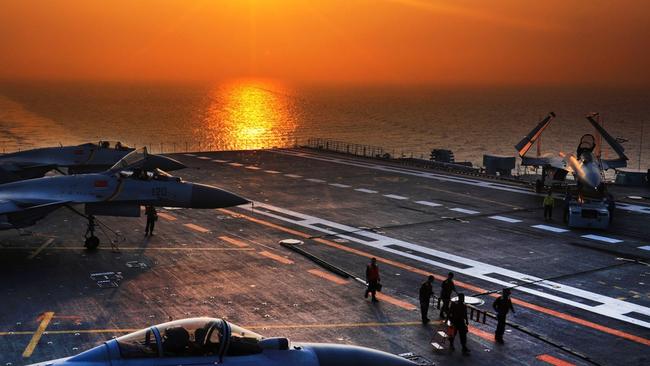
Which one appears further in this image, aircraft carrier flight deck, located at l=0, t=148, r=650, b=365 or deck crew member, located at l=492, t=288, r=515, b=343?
aircraft carrier flight deck, located at l=0, t=148, r=650, b=365

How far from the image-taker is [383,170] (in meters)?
53.7

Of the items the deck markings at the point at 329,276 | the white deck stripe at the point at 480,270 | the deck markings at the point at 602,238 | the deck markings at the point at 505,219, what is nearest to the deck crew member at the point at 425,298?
the deck markings at the point at 329,276

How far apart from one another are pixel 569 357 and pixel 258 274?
1120 centimetres

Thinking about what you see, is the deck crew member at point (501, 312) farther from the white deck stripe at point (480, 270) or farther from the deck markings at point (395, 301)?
the white deck stripe at point (480, 270)

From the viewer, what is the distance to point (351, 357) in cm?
1084

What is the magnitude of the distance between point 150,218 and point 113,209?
11.7 feet

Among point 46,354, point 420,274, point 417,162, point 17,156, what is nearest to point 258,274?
point 420,274

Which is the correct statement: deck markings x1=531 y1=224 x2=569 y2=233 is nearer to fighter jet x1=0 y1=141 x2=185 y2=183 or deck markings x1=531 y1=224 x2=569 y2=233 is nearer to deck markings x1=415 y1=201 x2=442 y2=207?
deck markings x1=415 y1=201 x2=442 y2=207

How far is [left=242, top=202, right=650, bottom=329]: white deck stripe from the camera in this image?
803 inches

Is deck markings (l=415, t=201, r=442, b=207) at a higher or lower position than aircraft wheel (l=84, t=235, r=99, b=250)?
higher

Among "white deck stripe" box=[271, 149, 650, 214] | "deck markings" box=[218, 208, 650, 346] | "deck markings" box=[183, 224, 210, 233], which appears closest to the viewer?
"deck markings" box=[218, 208, 650, 346]

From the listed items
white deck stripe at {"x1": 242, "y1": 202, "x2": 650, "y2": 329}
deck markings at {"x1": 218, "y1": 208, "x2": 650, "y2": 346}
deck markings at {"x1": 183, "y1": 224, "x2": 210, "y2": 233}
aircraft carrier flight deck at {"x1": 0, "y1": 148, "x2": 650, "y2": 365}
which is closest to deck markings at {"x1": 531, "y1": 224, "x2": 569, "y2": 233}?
aircraft carrier flight deck at {"x1": 0, "y1": 148, "x2": 650, "y2": 365}

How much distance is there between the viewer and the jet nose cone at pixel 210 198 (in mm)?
26547

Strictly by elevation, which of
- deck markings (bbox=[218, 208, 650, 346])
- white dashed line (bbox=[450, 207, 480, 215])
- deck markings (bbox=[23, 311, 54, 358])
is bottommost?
deck markings (bbox=[23, 311, 54, 358])
